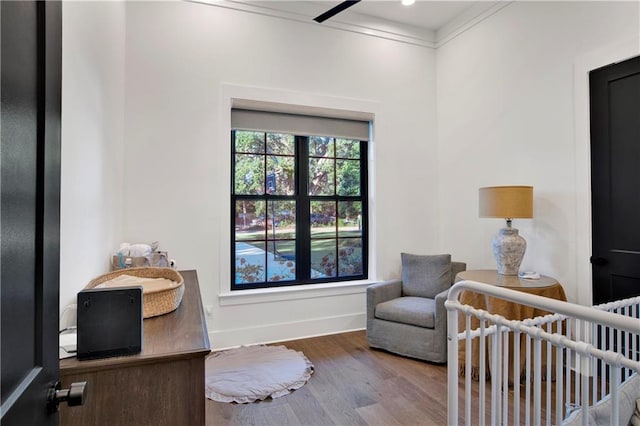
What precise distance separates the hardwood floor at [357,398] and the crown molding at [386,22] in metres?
3.18

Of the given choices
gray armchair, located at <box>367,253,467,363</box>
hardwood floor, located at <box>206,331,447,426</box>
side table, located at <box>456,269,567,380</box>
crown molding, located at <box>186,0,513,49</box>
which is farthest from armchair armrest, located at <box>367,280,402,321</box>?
crown molding, located at <box>186,0,513,49</box>

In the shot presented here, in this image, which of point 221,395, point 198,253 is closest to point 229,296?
point 198,253

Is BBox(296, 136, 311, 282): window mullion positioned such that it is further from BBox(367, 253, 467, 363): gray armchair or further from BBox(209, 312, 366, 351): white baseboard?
BBox(367, 253, 467, 363): gray armchair

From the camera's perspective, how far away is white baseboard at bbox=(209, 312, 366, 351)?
3230mm

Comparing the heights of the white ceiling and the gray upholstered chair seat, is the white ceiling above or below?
above

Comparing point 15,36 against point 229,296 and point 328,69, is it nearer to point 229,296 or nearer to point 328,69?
point 229,296

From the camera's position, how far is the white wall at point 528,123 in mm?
2705

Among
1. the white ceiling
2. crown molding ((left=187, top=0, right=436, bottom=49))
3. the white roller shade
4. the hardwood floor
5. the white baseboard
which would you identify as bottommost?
the hardwood floor

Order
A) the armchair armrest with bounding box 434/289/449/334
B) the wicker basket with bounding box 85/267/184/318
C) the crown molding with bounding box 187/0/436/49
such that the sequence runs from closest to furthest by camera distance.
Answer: the wicker basket with bounding box 85/267/184/318 < the armchair armrest with bounding box 434/289/449/334 < the crown molding with bounding box 187/0/436/49

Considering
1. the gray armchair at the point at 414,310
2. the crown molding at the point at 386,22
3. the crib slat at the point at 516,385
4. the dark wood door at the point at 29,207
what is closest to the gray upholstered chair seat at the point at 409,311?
the gray armchair at the point at 414,310

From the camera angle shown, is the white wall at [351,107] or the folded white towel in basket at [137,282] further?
the white wall at [351,107]

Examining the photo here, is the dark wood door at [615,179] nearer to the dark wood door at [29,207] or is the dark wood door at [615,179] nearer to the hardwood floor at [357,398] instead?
the hardwood floor at [357,398]

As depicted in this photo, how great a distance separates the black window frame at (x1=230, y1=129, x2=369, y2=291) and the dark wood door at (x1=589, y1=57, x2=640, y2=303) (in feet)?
6.71

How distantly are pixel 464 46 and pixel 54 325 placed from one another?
4153 millimetres
